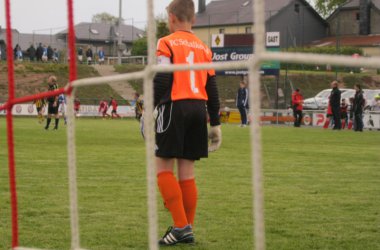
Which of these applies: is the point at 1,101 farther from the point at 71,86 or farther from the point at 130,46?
the point at 71,86

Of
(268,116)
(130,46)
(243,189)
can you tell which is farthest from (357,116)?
(130,46)

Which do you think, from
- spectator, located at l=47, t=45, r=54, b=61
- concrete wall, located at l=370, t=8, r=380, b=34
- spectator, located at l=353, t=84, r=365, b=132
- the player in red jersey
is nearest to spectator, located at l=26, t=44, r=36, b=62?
spectator, located at l=47, t=45, r=54, b=61

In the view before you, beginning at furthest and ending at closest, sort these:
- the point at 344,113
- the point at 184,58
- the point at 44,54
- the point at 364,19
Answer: the point at 364,19 < the point at 44,54 < the point at 344,113 < the point at 184,58

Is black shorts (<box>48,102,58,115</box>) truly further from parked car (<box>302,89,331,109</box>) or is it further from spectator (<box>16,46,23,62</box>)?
spectator (<box>16,46,23,62</box>)

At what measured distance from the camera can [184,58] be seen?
473 centimetres

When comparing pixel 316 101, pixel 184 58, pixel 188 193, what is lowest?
pixel 188 193

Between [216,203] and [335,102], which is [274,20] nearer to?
[335,102]

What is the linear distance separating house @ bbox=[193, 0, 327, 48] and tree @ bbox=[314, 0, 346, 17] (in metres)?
3.82

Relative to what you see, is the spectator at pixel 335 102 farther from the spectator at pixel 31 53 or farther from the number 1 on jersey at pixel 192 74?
the spectator at pixel 31 53

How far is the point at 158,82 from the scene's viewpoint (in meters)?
4.70

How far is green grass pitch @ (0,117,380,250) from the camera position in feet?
16.7

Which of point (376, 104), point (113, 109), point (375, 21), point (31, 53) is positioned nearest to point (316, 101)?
point (376, 104)

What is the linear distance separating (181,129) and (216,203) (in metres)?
2.29

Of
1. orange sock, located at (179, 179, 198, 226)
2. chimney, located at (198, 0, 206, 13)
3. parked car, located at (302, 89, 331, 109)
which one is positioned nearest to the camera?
orange sock, located at (179, 179, 198, 226)
